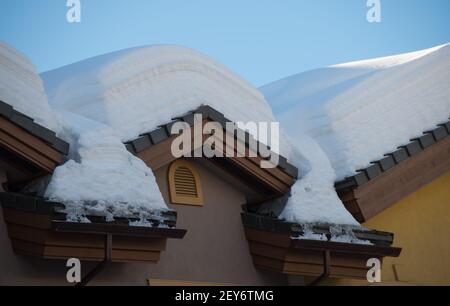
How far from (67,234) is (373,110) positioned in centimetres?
478

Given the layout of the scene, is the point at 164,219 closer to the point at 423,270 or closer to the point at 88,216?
the point at 88,216

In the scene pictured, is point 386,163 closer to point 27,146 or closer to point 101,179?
point 101,179

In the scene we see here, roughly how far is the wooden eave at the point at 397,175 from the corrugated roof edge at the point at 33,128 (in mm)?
3271

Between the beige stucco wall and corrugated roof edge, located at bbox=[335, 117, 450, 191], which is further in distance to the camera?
corrugated roof edge, located at bbox=[335, 117, 450, 191]

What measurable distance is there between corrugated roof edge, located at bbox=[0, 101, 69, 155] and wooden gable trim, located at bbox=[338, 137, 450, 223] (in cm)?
332

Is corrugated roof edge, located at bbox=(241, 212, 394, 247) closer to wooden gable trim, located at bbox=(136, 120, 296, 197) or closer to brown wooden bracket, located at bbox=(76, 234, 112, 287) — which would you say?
wooden gable trim, located at bbox=(136, 120, 296, 197)

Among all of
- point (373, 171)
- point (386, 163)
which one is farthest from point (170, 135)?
point (386, 163)

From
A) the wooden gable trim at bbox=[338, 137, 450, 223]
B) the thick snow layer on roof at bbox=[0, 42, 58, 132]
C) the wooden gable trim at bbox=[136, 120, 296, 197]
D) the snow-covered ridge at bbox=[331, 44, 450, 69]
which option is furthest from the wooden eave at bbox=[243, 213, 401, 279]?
the snow-covered ridge at bbox=[331, 44, 450, 69]

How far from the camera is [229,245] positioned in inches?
404

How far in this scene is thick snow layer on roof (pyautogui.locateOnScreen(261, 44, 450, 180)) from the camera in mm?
11094

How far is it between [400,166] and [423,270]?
130cm

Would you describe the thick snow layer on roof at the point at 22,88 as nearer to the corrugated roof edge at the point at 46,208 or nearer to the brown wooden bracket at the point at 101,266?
the corrugated roof edge at the point at 46,208

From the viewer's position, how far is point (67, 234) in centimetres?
853

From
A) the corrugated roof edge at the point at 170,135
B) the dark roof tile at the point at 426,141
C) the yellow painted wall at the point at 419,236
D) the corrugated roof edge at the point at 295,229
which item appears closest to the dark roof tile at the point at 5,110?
the corrugated roof edge at the point at 170,135
